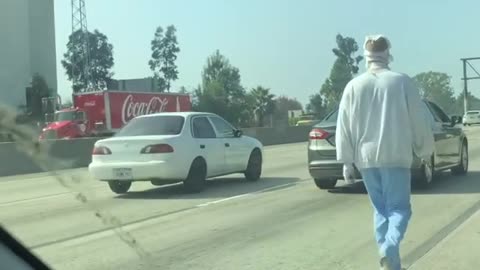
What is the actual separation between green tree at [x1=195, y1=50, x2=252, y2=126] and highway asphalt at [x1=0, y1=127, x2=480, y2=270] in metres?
70.8

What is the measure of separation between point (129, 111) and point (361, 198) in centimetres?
2954

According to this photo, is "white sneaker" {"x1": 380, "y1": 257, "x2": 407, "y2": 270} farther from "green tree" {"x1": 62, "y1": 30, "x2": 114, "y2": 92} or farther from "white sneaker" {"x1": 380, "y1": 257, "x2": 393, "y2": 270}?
"green tree" {"x1": 62, "y1": 30, "x2": 114, "y2": 92}

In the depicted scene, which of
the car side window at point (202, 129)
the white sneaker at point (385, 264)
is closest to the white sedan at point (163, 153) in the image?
the car side window at point (202, 129)

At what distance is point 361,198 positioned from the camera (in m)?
11.5

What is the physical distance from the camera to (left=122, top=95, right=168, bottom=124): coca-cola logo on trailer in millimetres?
39634

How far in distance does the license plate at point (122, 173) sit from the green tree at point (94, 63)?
70207mm

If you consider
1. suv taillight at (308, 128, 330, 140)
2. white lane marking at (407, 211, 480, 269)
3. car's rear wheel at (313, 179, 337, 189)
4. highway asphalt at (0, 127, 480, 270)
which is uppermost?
suv taillight at (308, 128, 330, 140)

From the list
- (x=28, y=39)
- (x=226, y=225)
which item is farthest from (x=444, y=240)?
(x=28, y=39)

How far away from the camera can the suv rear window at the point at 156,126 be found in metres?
12.8

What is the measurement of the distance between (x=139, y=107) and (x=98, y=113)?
3.31 metres

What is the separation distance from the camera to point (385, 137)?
235 inches

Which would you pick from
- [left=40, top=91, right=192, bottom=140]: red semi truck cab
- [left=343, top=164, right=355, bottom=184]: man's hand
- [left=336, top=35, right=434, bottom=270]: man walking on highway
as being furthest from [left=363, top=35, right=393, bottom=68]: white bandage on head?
[left=40, top=91, right=192, bottom=140]: red semi truck cab

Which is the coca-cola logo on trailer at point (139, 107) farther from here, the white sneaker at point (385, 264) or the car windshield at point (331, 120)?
the white sneaker at point (385, 264)

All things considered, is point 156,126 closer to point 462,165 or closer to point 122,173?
point 122,173
